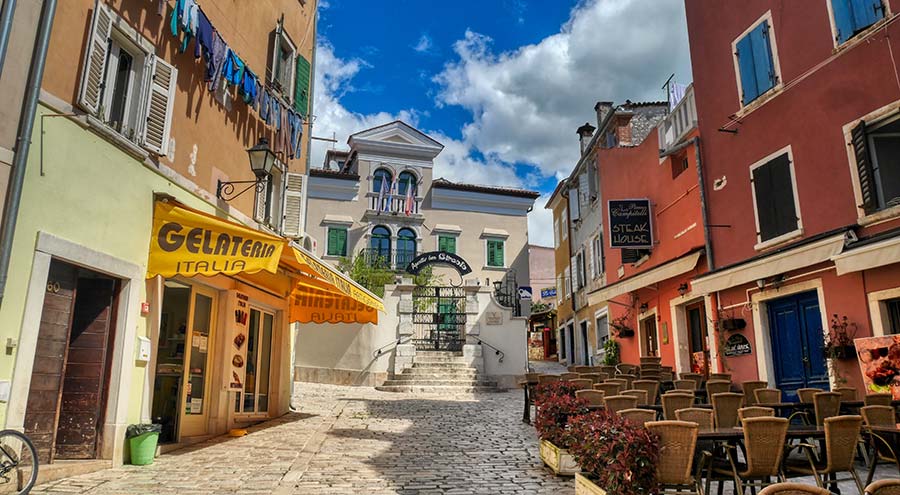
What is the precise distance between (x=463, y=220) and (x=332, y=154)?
975 cm

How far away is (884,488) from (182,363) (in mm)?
8536

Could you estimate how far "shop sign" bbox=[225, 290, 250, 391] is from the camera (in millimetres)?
9680

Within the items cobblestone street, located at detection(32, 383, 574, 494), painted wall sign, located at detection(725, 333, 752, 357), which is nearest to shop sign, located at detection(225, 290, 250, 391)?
cobblestone street, located at detection(32, 383, 574, 494)

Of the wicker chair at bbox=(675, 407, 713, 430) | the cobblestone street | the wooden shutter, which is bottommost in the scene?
the cobblestone street

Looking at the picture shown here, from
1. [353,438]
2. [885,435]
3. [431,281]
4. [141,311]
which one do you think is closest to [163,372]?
[141,311]

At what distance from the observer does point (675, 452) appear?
4.48 metres

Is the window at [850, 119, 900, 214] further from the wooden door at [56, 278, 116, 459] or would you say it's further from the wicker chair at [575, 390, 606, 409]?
Answer: the wooden door at [56, 278, 116, 459]

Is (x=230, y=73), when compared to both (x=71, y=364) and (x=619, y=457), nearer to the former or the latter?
(x=71, y=364)

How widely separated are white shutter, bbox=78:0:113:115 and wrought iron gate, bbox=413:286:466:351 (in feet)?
43.1

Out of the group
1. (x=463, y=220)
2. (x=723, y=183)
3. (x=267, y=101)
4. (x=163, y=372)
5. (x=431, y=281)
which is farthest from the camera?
(x=463, y=220)

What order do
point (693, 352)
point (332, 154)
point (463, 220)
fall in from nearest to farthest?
point (693, 352) < point (463, 220) < point (332, 154)

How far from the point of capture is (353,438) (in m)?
9.10

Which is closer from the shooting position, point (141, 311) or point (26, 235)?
point (26, 235)

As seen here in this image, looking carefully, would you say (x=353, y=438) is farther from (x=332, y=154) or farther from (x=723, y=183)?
Result: (x=332, y=154)
